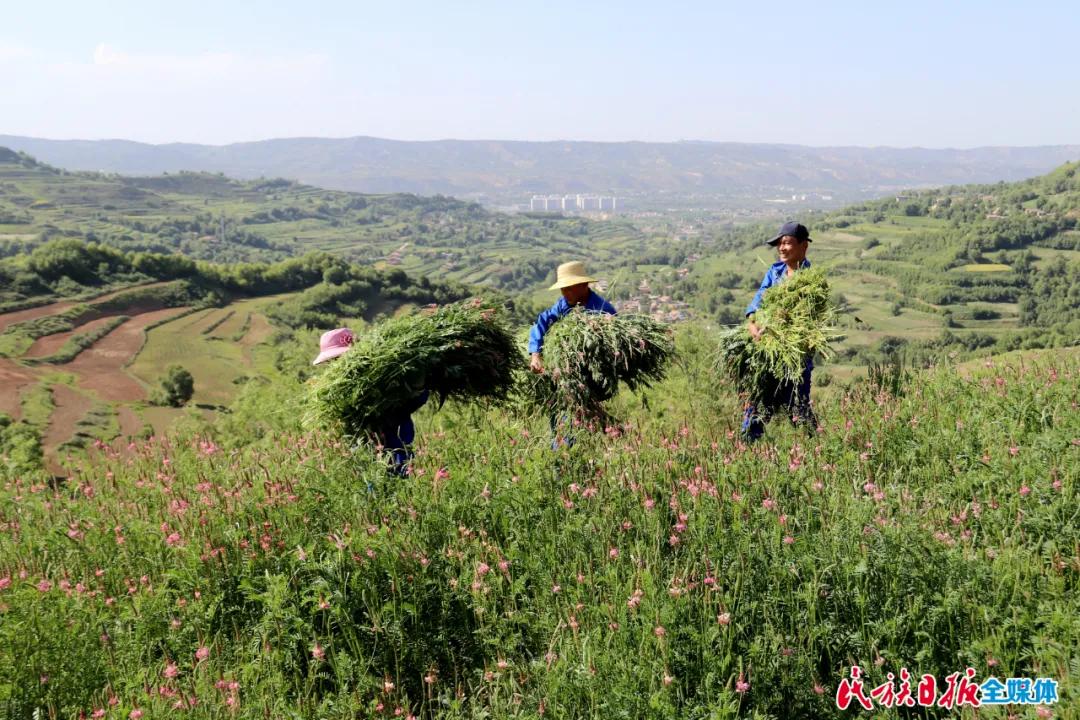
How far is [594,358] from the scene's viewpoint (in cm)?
508

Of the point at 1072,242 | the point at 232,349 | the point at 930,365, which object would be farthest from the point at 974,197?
the point at 930,365

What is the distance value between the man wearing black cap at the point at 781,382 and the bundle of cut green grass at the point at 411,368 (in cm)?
197

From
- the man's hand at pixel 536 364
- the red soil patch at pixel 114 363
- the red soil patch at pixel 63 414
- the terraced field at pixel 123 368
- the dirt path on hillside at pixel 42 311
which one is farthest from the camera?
the dirt path on hillside at pixel 42 311

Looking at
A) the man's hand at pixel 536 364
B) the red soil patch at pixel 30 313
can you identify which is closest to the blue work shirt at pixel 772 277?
the man's hand at pixel 536 364

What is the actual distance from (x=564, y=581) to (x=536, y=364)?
2.37 meters

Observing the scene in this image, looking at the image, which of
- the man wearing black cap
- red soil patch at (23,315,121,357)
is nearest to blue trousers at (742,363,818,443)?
the man wearing black cap

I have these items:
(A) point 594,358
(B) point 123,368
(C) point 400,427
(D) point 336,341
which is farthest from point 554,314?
(B) point 123,368

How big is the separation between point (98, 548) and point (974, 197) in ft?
661

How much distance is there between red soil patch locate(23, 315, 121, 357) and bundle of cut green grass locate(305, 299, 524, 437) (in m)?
73.4

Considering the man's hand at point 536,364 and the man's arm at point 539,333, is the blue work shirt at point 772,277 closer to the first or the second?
the man's arm at point 539,333

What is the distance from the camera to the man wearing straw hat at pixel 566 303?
5.35 m

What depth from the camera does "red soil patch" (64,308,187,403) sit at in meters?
55.7

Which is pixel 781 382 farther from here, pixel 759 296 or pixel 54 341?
pixel 54 341

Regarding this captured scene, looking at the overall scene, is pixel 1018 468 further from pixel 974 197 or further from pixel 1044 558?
pixel 974 197
